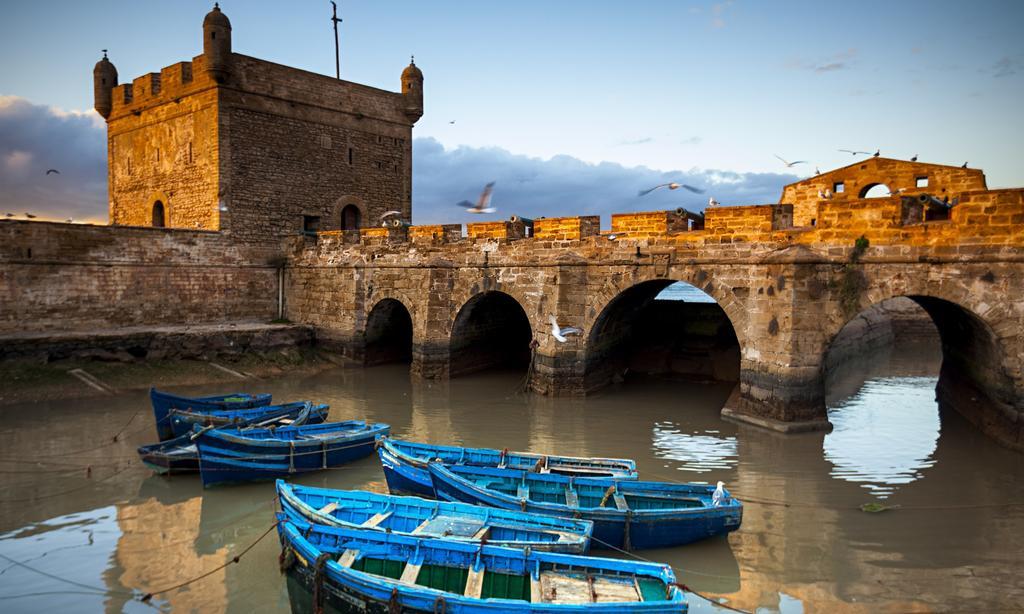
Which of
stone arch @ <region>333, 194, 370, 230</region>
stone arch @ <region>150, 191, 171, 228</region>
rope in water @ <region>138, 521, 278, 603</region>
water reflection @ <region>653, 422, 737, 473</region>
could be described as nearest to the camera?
rope in water @ <region>138, 521, 278, 603</region>

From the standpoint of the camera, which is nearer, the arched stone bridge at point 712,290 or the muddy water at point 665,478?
the muddy water at point 665,478

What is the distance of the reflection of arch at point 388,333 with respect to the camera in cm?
1908

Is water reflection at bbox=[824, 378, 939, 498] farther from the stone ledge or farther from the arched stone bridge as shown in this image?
the arched stone bridge

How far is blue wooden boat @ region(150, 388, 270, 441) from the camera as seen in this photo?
11.1m

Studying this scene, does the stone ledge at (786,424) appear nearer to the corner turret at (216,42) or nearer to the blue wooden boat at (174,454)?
the blue wooden boat at (174,454)

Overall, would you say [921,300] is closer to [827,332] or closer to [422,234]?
[827,332]

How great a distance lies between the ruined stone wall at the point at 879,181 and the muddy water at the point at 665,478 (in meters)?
5.88

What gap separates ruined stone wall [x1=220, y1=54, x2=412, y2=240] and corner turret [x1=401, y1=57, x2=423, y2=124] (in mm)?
475

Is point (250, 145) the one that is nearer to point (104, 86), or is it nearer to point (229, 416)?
point (104, 86)

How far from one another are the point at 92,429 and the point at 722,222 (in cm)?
1323

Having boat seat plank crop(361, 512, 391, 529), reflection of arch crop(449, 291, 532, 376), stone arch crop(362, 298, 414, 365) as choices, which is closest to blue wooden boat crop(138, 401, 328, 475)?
boat seat plank crop(361, 512, 391, 529)

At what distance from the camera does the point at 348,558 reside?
6.00 metres

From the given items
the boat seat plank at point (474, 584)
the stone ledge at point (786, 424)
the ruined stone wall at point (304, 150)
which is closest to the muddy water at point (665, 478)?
the stone ledge at point (786, 424)

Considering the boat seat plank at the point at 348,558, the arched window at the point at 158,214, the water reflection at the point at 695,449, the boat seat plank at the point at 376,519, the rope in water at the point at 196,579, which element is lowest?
the rope in water at the point at 196,579
